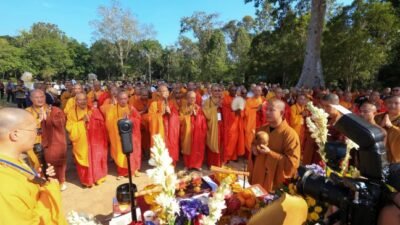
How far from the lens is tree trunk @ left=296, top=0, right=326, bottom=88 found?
14305mm

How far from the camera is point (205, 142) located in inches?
251

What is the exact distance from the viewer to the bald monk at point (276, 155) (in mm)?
3094

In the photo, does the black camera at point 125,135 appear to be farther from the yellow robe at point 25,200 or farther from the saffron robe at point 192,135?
the saffron robe at point 192,135

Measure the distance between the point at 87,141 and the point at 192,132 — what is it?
2.02 metres

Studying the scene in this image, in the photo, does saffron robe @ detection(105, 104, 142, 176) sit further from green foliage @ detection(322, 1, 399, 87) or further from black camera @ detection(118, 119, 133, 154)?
green foliage @ detection(322, 1, 399, 87)

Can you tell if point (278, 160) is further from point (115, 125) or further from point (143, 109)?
point (143, 109)

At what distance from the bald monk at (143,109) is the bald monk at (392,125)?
14.7ft

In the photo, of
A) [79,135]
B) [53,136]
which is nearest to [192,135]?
[79,135]

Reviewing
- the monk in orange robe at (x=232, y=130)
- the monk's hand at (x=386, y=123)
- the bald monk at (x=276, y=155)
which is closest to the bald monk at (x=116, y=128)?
the monk in orange robe at (x=232, y=130)

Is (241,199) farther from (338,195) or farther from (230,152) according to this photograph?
(230,152)

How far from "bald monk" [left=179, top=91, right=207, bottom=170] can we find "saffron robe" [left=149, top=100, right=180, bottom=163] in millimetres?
156

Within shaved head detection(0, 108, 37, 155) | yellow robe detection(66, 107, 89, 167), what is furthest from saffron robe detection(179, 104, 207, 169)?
shaved head detection(0, 108, 37, 155)

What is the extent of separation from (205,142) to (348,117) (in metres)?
5.31

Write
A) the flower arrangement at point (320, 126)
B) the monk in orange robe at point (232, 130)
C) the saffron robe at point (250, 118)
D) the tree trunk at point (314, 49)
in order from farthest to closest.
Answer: the tree trunk at point (314, 49) < the saffron robe at point (250, 118) < the monk in orange robe at point (232, 130) < the flower arrangement at point (320, 126)
